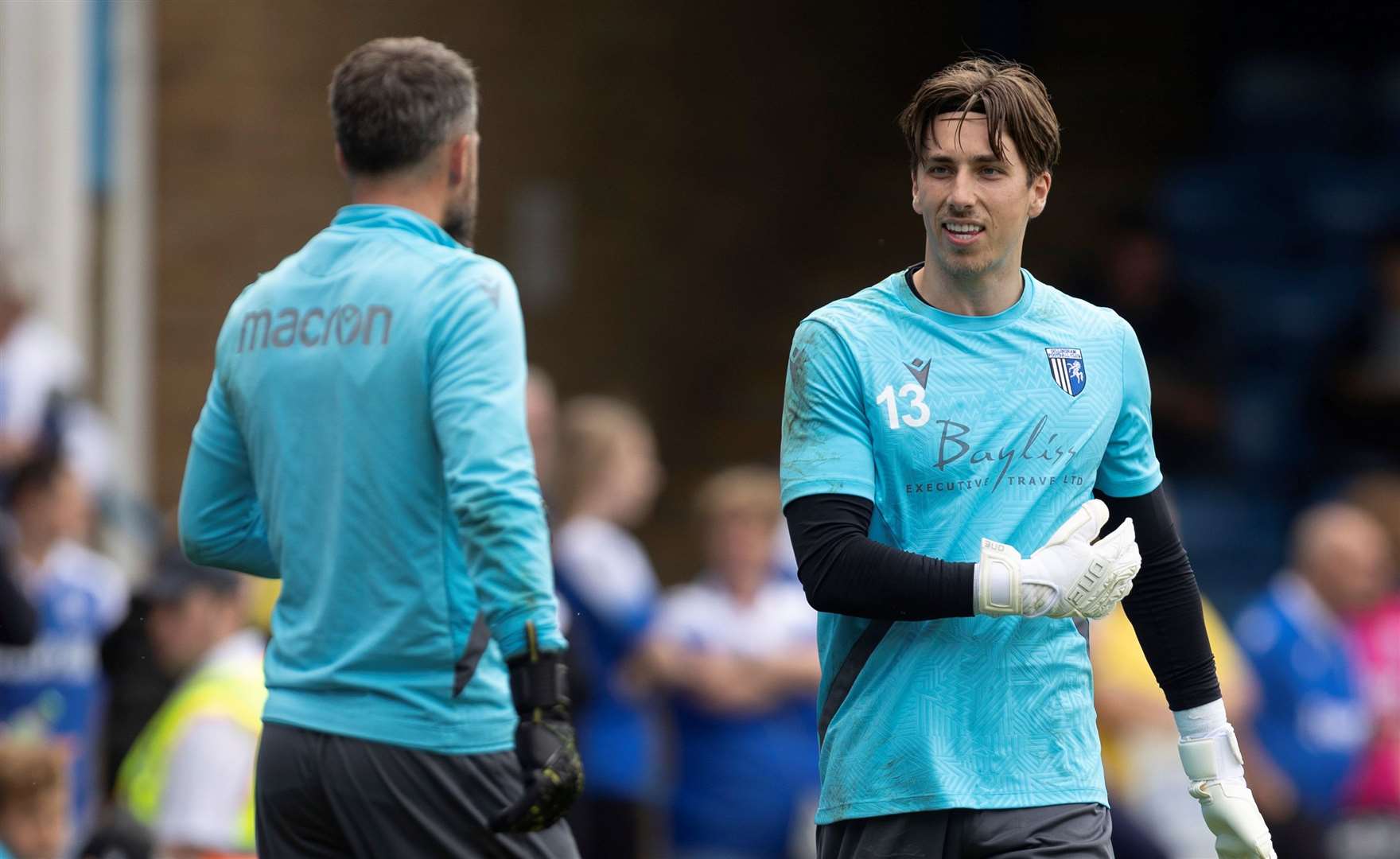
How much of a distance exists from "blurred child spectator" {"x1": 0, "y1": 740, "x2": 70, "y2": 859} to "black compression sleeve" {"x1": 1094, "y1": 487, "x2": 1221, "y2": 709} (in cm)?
369

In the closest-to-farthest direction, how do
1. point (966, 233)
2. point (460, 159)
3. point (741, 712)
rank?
point (966, 233), point (460, 159), point (741, 712)

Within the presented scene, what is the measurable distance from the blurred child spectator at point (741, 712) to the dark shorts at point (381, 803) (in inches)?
154

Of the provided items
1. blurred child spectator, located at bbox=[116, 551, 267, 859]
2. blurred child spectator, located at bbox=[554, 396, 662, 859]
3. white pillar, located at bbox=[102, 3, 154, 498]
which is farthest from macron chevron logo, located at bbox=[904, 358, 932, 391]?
white pillar, located at bbox=[102, 3, 154, 498]

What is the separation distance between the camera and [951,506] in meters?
3.38

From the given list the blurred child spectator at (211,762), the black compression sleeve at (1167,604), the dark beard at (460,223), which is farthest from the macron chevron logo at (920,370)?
the blurred child spectator at (211,762)

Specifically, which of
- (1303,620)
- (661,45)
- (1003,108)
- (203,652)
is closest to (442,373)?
(1003,108)

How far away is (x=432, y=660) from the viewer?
355 centimetres

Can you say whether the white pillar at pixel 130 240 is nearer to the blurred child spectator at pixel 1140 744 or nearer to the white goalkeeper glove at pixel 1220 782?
the blurred child spectator at pixel 1140 744

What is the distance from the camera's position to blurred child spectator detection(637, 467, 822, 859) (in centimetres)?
758

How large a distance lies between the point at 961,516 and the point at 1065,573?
0.68 feet

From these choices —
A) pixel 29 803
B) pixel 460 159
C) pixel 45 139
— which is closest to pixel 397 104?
pixel 460 159

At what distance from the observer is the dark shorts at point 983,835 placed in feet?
10.9

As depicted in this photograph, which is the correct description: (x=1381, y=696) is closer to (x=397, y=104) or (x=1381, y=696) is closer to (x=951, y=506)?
(x=951, y=506)

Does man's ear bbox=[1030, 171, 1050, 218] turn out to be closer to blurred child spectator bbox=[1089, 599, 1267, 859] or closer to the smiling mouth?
the smiling mouth
